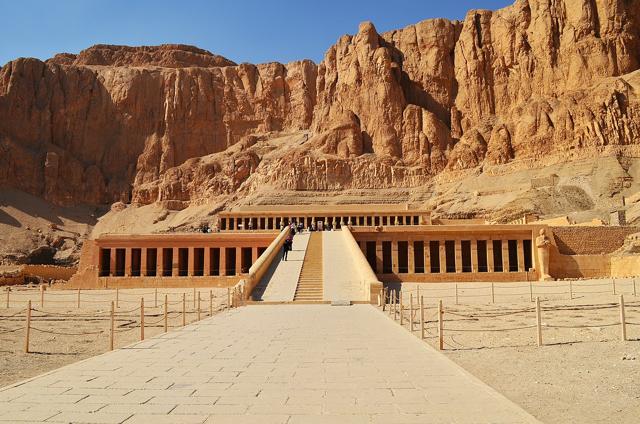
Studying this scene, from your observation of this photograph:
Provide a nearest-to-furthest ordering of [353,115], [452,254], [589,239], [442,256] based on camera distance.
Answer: [589,239], [442,256], [452,254], [353,115]

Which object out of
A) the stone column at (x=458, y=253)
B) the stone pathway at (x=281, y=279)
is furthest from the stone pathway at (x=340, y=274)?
the stone column at (x=458, y=253)

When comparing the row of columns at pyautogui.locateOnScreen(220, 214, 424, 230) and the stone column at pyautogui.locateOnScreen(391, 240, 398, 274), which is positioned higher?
the row of columns at pyautogui.locateOnScreen(220, 214, 424, 230)

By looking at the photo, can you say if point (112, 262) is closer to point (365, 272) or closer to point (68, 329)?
point (365, 272)

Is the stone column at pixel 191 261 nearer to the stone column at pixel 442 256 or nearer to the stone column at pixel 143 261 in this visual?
the stone column at pixel 143 261

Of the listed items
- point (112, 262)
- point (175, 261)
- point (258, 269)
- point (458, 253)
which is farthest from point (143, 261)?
point (458, 253)

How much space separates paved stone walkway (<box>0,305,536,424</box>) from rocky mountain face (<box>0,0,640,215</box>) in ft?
205

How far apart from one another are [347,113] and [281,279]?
64.5m

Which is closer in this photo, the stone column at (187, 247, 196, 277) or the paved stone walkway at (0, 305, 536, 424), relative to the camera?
the paved stone walkway at (0, 305, 536, 424)

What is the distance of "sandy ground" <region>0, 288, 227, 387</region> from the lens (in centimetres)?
1167

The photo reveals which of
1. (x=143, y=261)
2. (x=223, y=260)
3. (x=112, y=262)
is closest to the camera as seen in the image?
(x=223, y=260)

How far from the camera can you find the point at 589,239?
3512 centimetres

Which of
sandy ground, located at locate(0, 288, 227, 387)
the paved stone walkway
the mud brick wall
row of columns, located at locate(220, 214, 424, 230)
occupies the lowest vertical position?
sandy ground, located at locate(0, 288, 227, 387)

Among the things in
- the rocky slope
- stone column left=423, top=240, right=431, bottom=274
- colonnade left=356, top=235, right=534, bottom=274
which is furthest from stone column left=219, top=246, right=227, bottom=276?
the rocky slope

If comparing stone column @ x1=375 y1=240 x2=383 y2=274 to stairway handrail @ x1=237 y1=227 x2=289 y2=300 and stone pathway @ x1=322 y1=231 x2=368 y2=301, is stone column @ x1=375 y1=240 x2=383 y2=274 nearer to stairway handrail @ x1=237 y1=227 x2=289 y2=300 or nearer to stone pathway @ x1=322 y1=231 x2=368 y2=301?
stone pathway @ x1=322 y1=231 x2=368 y2=301
